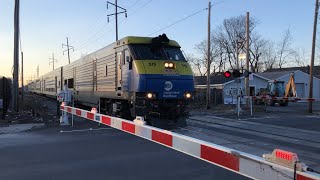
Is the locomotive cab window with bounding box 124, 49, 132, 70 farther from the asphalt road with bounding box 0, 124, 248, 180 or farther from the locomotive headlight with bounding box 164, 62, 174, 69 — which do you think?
the asphalt road with bounding box 0, 124, 248, 180

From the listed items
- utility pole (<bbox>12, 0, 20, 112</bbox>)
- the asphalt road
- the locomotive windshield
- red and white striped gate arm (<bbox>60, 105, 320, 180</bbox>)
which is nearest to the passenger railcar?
the locomotive windshield

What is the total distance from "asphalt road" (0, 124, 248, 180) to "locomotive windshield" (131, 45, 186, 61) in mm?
3508

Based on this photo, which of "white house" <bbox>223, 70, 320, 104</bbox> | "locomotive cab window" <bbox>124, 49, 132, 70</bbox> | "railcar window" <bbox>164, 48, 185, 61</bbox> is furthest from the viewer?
"white house" <bbox>223, 70, 320, 104</bbox>

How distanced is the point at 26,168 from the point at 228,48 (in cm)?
8417

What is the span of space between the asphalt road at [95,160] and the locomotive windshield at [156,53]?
11.5 feet

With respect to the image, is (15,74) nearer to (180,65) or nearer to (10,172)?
(180,65)

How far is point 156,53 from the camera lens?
1515 cm

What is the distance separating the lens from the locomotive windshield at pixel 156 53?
1476cm

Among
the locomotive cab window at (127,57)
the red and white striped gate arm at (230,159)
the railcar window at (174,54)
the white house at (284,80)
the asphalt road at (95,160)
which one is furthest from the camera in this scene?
the white house at (284,80)

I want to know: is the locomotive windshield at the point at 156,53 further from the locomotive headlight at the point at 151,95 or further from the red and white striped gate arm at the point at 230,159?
the red and white striped gate arm at the point at 230,159

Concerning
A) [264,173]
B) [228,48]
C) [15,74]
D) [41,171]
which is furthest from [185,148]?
[228,48]

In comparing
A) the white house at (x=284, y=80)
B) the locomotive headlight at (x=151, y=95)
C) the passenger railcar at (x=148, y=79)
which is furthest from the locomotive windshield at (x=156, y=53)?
the white house at (x=284, y=80)

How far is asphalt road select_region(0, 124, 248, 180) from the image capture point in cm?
727

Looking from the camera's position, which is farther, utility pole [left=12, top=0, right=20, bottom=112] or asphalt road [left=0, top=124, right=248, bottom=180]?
utility pole [left=12, top=0, right=20, bottom=112]
